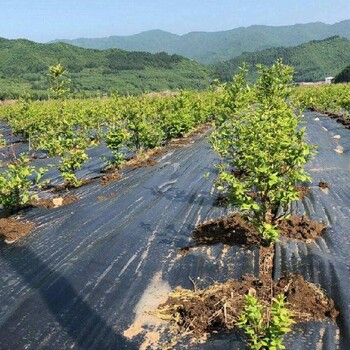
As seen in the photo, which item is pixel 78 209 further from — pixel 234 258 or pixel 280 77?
pixel 280 77

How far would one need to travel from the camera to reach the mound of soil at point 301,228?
6.30 metres

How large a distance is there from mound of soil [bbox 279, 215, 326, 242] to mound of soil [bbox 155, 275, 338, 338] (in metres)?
1.46

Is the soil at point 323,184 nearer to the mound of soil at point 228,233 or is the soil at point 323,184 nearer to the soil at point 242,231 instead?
the soil at point 242,231

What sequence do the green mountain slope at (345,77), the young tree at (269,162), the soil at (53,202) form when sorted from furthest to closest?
the green mountain slope at (345,77)
the soil at (53,202)
the young tree at (269,162)

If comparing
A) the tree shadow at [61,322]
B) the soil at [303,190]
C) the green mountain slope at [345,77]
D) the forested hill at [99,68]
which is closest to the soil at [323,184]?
the soil at [303,190]

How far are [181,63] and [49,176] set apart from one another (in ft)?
384

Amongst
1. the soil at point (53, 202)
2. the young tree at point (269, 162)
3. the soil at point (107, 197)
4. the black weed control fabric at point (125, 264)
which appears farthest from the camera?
the soil at point (107, 197)

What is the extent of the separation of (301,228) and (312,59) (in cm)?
15498

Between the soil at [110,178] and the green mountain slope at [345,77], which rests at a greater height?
the green mountain slope at [345,77]

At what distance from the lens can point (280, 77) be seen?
12828 millimetres

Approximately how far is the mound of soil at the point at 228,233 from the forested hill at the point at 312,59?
12710 cm

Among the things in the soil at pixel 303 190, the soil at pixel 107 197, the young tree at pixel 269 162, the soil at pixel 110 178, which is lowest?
the soil at pixel 110 178

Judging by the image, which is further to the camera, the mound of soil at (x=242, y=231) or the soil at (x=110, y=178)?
the soil at (x=110, y=178)

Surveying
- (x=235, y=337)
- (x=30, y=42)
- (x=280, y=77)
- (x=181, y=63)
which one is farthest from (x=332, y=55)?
(x=235, y=337)
